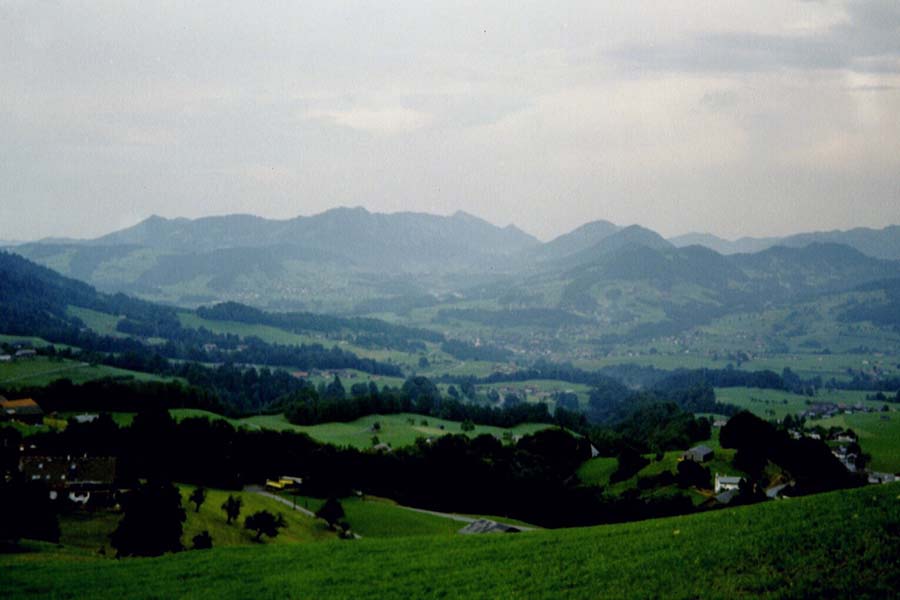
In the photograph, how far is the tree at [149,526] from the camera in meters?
35.2

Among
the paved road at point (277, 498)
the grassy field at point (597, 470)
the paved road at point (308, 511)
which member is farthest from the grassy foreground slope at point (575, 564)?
the grassy field at point (597, 470)

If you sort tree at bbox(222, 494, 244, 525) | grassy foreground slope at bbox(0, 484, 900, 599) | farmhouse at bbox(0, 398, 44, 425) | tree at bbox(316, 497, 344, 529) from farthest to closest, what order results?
farmhouse at bbox(0, 398, 44, 425) → tree at bbox(316, 497, 344, 529) → tree at bbox(222, 494, 244, 525) → grassy foreground slope at bbox(0, 484, 900, 599)

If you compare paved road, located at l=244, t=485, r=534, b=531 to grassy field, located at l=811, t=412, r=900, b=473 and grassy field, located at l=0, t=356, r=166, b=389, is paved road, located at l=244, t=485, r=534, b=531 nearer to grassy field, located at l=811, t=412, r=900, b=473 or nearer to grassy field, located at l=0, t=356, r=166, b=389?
grassy field, located at l=811, t=412, r=900, b=473

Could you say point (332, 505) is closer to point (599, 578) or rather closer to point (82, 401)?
point (599, 578)

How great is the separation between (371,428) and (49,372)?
204ft

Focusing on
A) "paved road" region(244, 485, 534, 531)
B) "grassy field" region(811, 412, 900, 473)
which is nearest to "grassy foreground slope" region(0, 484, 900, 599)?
"paved road" region(244, 485, 534, 531)

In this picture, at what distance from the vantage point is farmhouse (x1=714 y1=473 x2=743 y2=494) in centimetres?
7269

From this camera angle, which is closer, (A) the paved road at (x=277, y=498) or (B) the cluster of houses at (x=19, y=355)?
(A) the paved road at (x=277, y=498)

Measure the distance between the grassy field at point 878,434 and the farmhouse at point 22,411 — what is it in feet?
328

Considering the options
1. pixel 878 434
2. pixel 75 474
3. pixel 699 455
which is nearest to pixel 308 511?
pixel 75 474

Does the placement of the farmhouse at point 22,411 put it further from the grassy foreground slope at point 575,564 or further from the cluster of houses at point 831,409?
the cluster of houses at point 831,409

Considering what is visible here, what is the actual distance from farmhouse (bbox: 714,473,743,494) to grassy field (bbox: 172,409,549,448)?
145 ft

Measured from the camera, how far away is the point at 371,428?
12300cm

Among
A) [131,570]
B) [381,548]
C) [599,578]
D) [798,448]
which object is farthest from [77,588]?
[798,448]
